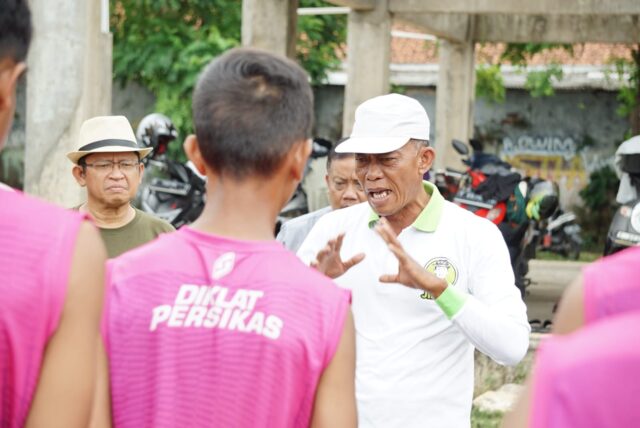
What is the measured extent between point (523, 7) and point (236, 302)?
12035 millimetres

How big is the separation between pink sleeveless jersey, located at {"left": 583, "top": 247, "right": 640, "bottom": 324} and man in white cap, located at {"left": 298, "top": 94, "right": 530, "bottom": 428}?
2034 mm

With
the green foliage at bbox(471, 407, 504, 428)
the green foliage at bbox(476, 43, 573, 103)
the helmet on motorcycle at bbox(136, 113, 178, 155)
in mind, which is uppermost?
the green foliage at bbox(476, 43, 573, 103)

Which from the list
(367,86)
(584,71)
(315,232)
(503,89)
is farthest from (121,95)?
(315,232)

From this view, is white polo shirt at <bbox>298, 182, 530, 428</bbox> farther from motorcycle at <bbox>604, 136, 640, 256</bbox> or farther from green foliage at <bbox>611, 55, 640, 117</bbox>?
green foliage at <bbox>611, 55, 640, 117</bbox>

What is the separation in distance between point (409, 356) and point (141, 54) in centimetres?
1806

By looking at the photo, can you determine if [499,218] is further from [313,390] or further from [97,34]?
[313,390]

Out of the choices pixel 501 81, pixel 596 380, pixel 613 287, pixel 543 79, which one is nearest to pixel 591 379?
pixel 596 380

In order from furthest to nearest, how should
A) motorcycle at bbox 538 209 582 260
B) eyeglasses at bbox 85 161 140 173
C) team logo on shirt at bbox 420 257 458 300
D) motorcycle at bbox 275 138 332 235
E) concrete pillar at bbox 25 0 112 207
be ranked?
1. motorcycle at bbox 538 209 582 260
2. motorcycle at bbox 275 138 332 235
3. concrete pillar at bbox 25 0 112 207
4. eyeglasses at bbox 85 161 140 173
5. team logo on shirt at bbox 420 257 458 300

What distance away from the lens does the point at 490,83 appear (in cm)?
2486

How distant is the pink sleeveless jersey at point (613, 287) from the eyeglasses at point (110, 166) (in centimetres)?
513

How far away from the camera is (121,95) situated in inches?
1002

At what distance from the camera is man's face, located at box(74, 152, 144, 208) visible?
6480 mm

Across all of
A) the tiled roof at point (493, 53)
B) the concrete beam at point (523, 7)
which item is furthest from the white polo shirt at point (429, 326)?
the tiled roof at point (493, 53)

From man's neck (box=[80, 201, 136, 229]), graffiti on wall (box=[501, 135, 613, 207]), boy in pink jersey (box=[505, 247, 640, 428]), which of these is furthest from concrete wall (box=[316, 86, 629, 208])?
boy in pink jersey (box=[505, 247, 640, 428])
